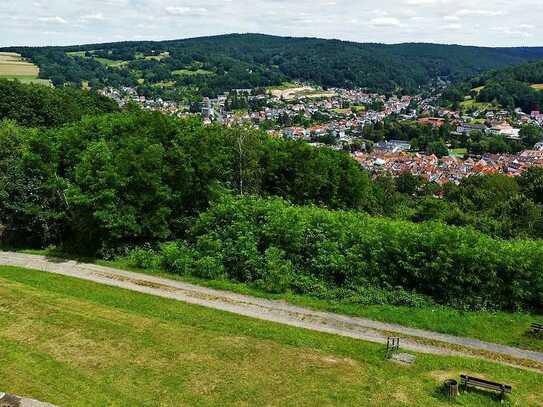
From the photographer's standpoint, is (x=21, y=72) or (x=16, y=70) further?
(x=16, y=70)

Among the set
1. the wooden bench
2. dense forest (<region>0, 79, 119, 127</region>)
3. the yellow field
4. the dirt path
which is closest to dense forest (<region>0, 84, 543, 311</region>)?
the dirt path

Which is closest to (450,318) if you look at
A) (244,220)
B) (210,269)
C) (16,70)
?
(210,269)

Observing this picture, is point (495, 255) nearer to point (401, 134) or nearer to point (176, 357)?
point (176, 357)

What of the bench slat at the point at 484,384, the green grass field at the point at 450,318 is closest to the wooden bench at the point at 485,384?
the bench slat at the point at 484,384

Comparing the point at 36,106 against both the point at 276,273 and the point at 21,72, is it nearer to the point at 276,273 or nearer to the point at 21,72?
the point at 276,273

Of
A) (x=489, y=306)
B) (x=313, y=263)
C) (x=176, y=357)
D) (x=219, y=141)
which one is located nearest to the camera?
(x=176, y=357)

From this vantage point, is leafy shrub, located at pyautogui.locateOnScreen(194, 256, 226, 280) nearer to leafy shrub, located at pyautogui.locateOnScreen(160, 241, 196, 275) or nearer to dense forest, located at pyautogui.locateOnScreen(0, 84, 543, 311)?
dense forest, located at pyautogui.locateOnScreen(0, 84, 543, 311)

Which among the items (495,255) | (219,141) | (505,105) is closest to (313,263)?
(495,255)

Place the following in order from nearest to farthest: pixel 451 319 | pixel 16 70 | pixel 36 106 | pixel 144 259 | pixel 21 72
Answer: pixel 451 319, pixel 144 259, pixel 36 106, pixel 21 72, pixel 16 70
